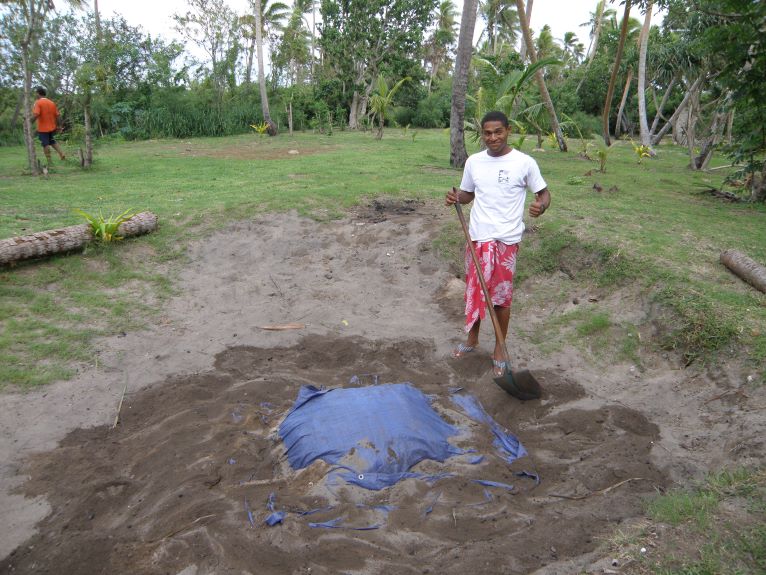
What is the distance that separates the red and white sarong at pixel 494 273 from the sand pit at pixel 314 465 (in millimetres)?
636

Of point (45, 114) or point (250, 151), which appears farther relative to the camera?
point (250, 151)

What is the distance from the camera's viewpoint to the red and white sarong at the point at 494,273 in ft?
13.9

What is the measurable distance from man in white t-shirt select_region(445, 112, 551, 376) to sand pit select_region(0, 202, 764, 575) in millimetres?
710

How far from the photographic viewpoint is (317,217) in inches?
292

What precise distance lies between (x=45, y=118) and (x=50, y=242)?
6893 millimetres

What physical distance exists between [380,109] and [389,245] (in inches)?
483

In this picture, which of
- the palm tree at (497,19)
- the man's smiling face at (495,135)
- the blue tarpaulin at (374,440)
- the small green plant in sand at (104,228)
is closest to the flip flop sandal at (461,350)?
the blue tarpaulin at (374,440)

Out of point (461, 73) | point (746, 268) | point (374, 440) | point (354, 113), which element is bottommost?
point (374, 440)

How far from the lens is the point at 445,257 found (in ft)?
21.3

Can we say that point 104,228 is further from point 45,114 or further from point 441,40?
point 441,40

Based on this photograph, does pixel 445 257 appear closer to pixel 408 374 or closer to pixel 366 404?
pixel 408 374

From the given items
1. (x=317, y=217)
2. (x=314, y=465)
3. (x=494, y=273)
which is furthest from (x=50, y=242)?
(x=494, y=273)

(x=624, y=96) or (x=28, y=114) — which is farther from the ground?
(x=624, y=96)

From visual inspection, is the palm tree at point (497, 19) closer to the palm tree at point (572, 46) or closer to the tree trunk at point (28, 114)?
the palm tree at point (572, 46)
